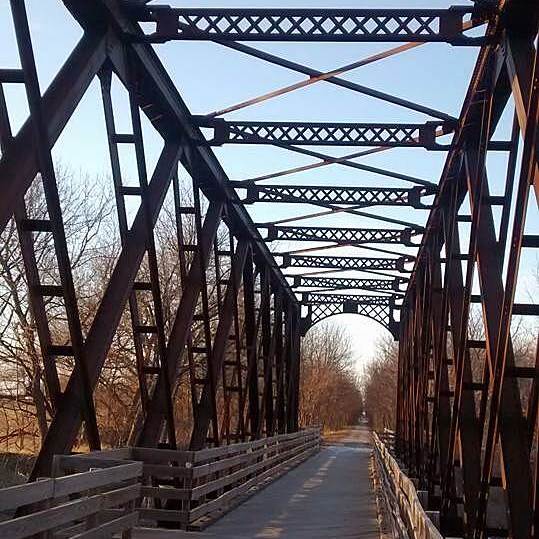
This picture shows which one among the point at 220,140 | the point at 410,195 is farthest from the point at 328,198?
the point at 220,140

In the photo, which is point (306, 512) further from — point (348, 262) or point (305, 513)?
point (348, 262)

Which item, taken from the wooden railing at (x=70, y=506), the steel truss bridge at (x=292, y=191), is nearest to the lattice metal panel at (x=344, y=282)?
the steel truss bridge at (x=292, y=191)

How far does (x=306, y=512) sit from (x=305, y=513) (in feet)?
0.50

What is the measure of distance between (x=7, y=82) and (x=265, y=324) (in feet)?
48.7

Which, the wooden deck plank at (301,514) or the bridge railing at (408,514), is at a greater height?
the bridge railing at (408,514)

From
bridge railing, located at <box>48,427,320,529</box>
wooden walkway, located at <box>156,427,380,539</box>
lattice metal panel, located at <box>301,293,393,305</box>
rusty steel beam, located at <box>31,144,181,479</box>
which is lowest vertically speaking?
wooden walkway, located at <box>156,427,380,539</box>

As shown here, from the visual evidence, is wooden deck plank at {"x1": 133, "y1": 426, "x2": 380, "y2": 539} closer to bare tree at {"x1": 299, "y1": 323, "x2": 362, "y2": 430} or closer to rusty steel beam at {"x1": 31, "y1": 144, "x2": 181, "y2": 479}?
rusty steel beam at {"x1": 31, "y1": 144, "x2": 181, "y2": 479}

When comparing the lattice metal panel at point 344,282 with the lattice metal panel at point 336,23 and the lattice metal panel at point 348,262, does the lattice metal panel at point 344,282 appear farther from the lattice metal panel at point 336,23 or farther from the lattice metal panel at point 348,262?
the lattice metal panel at point 336,23

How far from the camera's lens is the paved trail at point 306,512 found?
9.43 meters

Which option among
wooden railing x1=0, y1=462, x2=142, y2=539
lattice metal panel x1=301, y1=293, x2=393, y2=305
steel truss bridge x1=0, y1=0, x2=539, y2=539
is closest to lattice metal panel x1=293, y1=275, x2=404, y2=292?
lattice metal panel x1=301, y1=293, x2=393, y2=305

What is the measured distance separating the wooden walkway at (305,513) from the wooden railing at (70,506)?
2267mm

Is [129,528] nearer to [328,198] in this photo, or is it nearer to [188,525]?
[188,525]

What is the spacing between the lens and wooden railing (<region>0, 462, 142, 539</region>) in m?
4.40

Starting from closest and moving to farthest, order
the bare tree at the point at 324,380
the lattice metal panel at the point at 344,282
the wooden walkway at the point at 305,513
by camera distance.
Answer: the wooden walkway at the point at 305,513 < the lattice metal panel at the point at 344,282 < the bare tree at the point at 324,380
